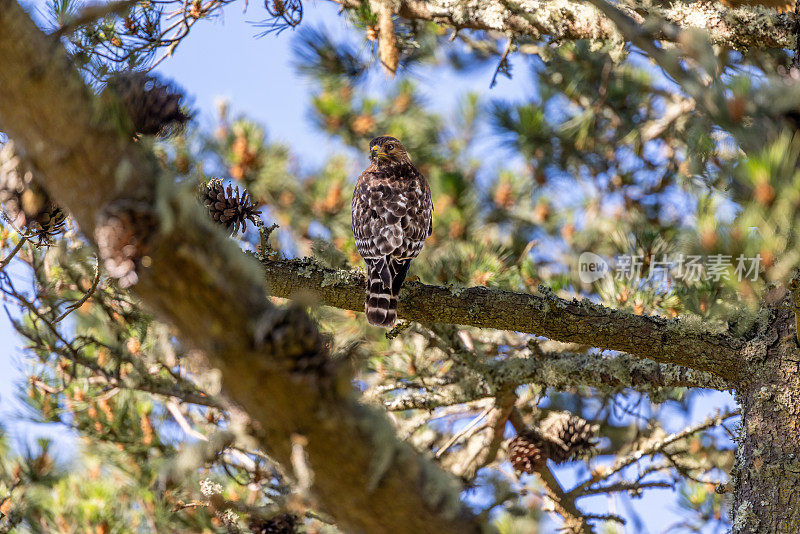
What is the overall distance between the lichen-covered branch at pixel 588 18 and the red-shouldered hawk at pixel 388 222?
39.4 inches

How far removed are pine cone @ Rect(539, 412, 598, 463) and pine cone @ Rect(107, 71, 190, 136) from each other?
251 centimetres

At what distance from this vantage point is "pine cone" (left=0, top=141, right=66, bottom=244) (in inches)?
91.8

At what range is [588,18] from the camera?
3766 mm

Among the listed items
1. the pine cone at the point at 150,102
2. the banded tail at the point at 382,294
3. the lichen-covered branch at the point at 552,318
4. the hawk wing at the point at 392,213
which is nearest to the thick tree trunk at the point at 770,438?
the lichen-covered branch at the point at 552,318

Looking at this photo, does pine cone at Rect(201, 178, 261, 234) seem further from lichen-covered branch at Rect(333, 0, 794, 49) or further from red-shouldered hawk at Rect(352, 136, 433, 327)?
lichen-covered branch at Rect(333, 0, 794, 49)

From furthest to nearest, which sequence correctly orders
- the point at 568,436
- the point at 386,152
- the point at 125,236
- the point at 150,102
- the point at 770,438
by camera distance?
the point at 386,152 < the point at 568,436 < the point at 770,438 < the point at 150,102 < the point at 125,236

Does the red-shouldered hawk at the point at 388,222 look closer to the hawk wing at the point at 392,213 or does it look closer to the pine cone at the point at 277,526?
the hawk wing at the point at 392,213

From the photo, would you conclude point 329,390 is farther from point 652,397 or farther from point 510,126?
point 510,126

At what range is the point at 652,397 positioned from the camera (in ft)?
11.8

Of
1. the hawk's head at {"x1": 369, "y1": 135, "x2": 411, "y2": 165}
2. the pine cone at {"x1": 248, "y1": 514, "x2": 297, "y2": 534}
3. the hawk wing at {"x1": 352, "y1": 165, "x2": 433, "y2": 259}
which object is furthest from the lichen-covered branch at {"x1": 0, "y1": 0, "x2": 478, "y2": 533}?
the hawk's head at {"x1": 369, "y1": 135, "x2": 411, "y2": 165}

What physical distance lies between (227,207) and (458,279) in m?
1.44

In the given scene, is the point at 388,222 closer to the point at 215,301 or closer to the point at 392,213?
the point at 392,213

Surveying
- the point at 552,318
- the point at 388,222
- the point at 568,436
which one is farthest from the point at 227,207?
the point at 568,436

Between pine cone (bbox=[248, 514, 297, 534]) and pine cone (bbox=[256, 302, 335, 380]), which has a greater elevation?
pine cone (bbox=[248, 514, 297, 534])
